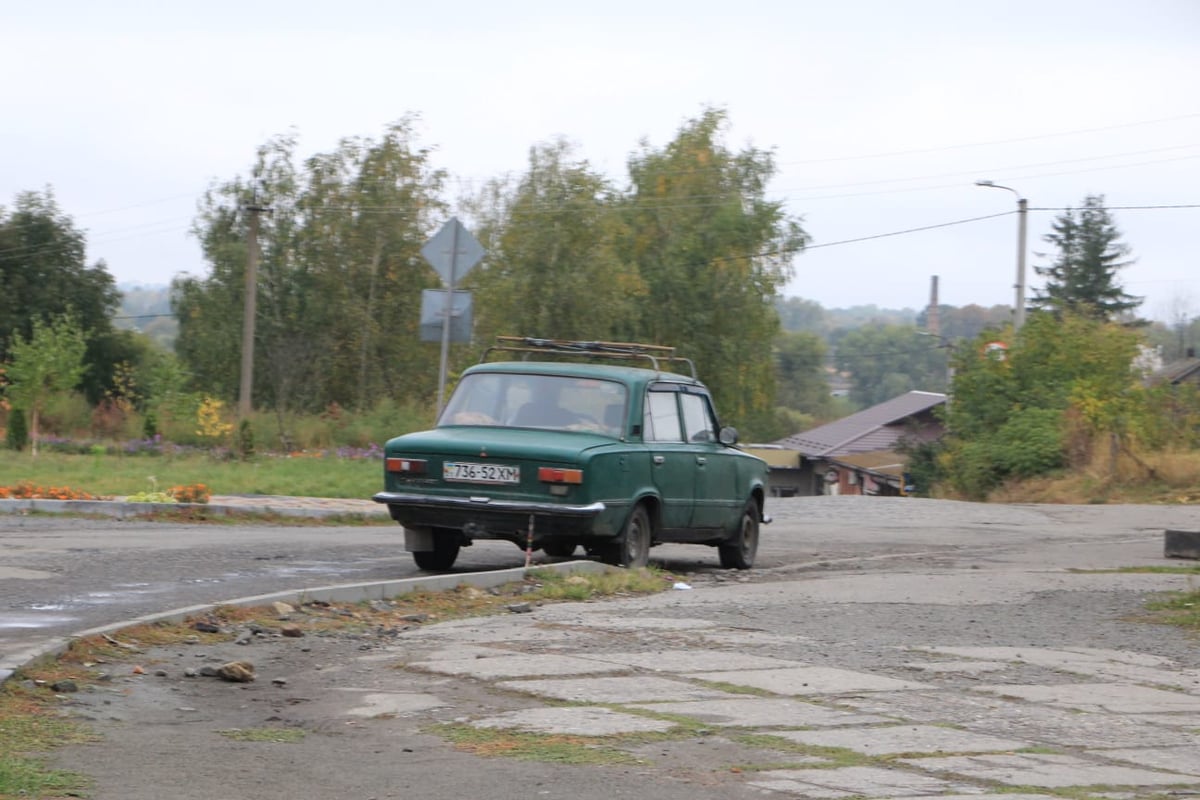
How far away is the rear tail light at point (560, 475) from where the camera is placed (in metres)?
11.3

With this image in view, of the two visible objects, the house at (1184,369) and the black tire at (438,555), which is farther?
the house at (1184,369)

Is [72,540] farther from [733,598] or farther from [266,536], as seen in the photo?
[733,598]

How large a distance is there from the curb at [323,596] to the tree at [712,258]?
46235 millimetres

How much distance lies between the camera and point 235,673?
7.20m

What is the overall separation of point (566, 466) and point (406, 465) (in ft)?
4.40

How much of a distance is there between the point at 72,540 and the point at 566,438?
14.9 feet

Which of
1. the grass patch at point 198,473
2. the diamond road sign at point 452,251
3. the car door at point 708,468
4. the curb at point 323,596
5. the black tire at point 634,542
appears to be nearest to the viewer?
the curb at point 323,596

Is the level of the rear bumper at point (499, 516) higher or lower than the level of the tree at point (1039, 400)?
lower

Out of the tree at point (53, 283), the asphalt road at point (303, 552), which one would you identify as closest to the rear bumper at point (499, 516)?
the asphalt road at point (303, 552)

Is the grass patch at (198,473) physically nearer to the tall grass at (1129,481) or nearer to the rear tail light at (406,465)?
the rear tail light at (406,465)

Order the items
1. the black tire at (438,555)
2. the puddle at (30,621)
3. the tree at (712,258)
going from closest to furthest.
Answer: the puddle at (30,621), the black tire at (438,555), the tree at (712,258)

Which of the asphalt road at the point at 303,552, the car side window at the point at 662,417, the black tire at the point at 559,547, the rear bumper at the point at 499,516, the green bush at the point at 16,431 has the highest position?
the car side window at the point at 662,417

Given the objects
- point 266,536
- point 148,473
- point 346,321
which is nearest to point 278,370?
point 346,321

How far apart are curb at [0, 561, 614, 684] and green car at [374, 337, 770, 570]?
19.1 inches
